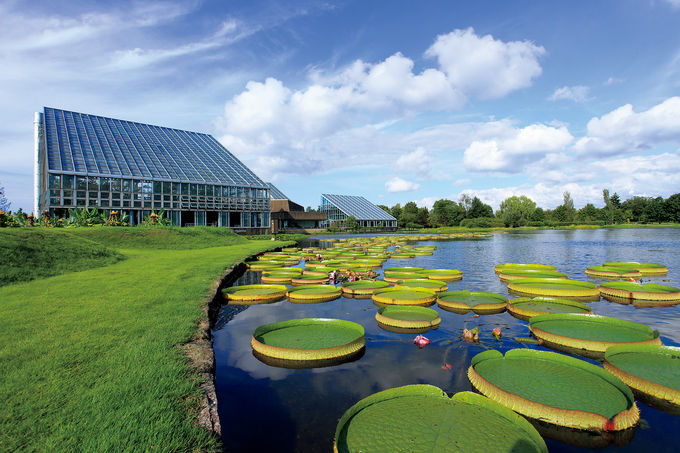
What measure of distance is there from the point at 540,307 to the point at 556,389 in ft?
14.5

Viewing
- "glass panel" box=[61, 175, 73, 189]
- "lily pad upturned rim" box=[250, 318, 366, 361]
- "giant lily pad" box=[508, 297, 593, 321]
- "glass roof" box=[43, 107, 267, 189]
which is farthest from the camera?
"glass roof" box=[43, 107, 267, 189]

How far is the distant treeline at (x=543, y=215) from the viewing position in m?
77.8

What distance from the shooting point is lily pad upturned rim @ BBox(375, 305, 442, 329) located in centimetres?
684

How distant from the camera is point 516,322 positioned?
7312mm

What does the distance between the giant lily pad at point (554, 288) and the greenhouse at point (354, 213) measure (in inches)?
2127

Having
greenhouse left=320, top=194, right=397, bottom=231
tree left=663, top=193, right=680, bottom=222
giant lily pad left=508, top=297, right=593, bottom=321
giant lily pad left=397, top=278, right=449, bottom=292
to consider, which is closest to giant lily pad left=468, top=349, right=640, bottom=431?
giant lily pad left=508, top=297, right=593, bottom=321

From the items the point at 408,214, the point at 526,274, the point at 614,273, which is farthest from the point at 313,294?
the point at 408,214

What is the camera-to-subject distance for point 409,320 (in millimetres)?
6957

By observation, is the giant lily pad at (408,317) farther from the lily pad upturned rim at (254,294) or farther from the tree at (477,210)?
the tree at (477,210)

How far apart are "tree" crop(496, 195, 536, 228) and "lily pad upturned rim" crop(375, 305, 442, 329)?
80.4 metres

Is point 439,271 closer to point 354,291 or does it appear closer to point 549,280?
point 549,280

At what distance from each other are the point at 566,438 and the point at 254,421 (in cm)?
341

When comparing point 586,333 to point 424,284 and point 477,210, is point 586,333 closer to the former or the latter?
point 424,284

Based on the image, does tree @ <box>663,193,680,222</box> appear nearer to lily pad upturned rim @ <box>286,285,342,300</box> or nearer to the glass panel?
lily pad upturned rim @ <box>286,285,342,300</box>
